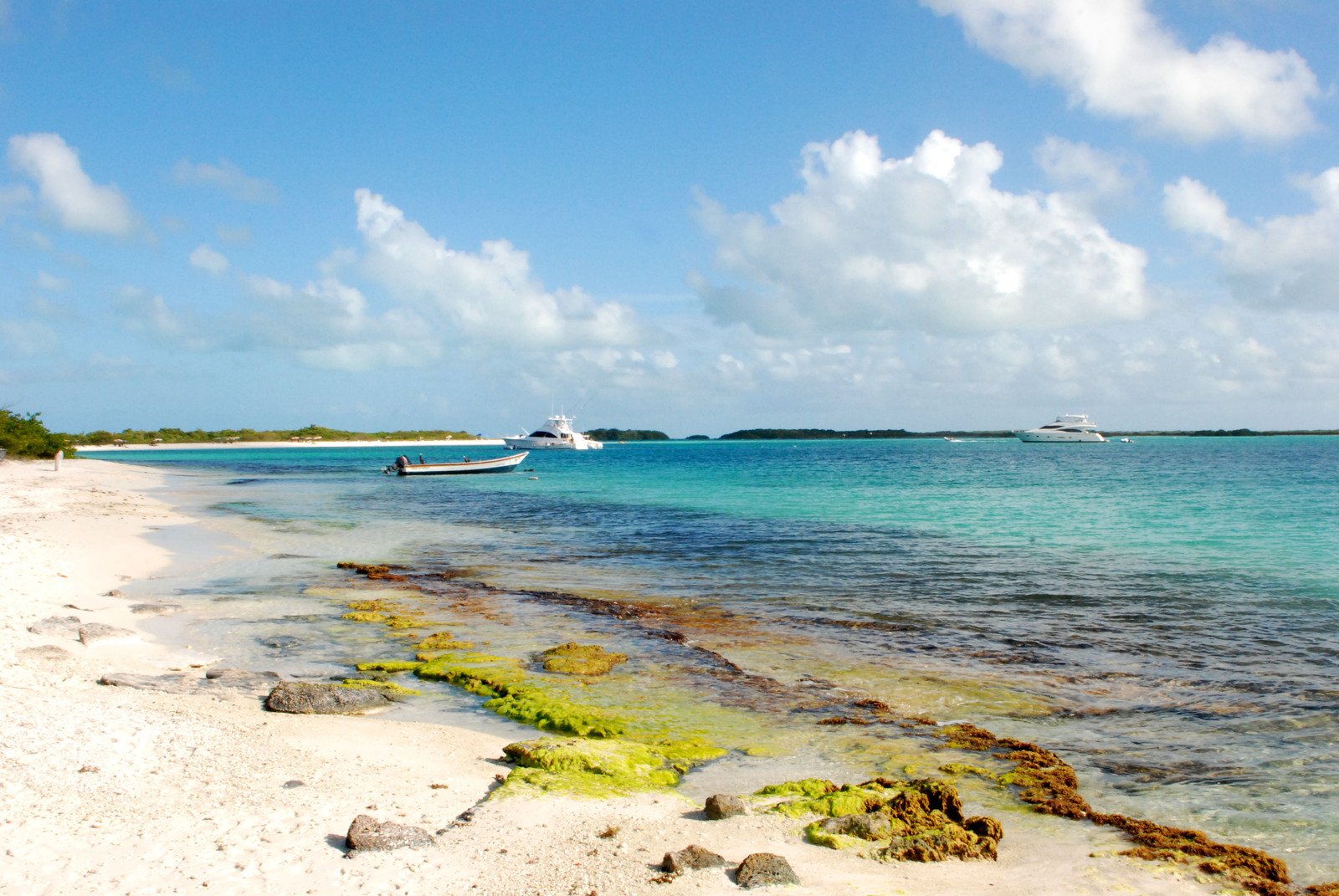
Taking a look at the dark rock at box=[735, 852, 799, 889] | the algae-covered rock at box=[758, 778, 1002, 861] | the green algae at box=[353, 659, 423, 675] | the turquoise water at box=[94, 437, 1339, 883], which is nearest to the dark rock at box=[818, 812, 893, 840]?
the algae-covered rock at box=[758, 778, 1002, 861]

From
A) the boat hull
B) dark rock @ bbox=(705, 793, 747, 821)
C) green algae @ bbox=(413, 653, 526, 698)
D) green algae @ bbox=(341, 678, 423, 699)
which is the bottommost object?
green algae @ bbox=(413, 653, 526, 698)

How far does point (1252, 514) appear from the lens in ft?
114

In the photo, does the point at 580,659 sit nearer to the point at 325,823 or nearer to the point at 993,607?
the point at 325,823

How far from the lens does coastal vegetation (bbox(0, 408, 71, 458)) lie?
59.2 meters

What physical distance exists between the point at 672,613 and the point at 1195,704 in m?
8.84

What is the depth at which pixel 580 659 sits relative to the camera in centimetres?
1233

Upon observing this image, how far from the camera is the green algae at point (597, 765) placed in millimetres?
7371

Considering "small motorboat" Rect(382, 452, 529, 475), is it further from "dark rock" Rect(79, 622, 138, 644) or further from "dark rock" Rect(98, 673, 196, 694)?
"dark rock" Rect(98, 673, 196, 694)

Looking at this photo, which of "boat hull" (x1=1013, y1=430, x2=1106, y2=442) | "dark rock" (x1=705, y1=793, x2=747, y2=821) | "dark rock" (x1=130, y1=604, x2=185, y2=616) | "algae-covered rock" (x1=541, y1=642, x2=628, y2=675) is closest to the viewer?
"dark rock" (x1=705, y1=793, x2=747, y2=821)

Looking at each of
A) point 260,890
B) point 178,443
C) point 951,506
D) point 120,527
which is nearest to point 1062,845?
point 260,890

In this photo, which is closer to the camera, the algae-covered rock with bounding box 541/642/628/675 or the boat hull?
the algae-covered rock with bounding box 541/642/628/675

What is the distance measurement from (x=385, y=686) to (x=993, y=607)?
1197cm

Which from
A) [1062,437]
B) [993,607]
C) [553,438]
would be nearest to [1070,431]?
[1062,437]

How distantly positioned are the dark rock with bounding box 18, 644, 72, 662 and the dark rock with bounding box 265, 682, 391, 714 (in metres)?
3.38
